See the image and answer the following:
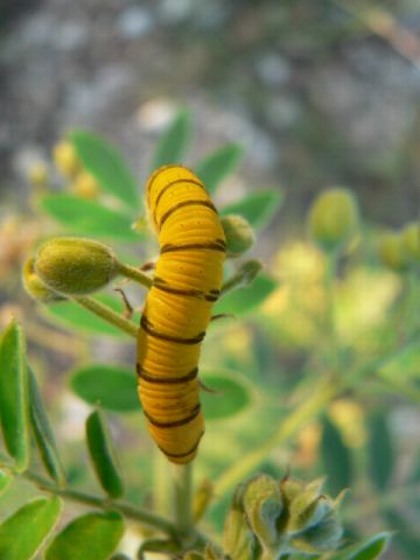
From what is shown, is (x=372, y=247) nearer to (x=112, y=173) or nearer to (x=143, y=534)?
(x=112, y=173)

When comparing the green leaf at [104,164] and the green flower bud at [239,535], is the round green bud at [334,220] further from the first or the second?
the green flower bud at [239,535]

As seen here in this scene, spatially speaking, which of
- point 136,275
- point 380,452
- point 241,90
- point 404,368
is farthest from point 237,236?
point 241,90

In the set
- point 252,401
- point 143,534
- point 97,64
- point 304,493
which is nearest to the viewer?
point 304,493

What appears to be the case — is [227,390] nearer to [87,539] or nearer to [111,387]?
[111,387]

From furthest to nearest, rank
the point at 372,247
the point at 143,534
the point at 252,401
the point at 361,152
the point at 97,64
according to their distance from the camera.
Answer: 1. the point at 97,64
2. the point at 361,152
3. the point at 372,247
4. the point at 252,401
5. the point at 143,534

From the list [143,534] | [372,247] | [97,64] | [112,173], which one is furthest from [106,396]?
[97,64]

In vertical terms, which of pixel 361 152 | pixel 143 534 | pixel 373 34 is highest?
pixel 373 34

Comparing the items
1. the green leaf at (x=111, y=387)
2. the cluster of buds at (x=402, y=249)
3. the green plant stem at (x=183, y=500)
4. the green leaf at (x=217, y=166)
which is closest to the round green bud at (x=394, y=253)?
the cluster of buds at (x=402, y=249)
